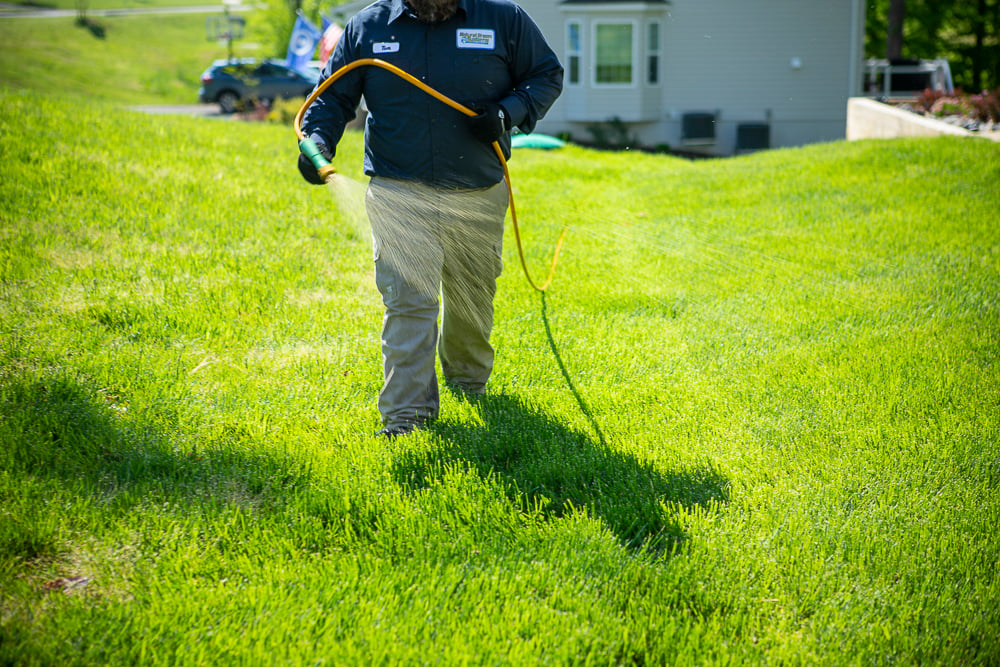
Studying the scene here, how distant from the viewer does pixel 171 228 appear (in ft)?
21.7

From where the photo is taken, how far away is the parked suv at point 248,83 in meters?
26.9

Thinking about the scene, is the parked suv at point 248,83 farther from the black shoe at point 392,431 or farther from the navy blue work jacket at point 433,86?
the black shoe at point 392,431

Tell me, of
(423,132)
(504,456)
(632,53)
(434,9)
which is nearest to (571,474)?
(504,456)

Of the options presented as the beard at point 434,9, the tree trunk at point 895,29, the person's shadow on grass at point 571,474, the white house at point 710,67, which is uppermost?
the tree trunk at point 895,29

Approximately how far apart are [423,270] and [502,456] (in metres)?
0.90

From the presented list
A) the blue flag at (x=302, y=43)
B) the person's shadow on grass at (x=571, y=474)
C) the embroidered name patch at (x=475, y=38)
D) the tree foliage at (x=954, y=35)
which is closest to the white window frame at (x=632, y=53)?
the blue flag at (x=302, y=43)

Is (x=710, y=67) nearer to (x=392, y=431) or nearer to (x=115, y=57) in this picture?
(x=392, y=431)

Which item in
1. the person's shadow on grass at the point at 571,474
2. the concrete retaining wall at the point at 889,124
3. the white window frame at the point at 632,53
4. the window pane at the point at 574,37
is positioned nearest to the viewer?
the person's shadow on grass at the point at 571,474

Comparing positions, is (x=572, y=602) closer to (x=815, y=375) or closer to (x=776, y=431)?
(x=776, y=431)

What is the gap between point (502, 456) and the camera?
3.52m

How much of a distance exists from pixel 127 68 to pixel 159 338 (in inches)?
1539

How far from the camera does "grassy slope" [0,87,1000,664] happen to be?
244cm

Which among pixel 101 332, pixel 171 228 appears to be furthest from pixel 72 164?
pixel 101 332

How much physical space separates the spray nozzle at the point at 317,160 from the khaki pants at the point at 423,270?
0.96 ft
